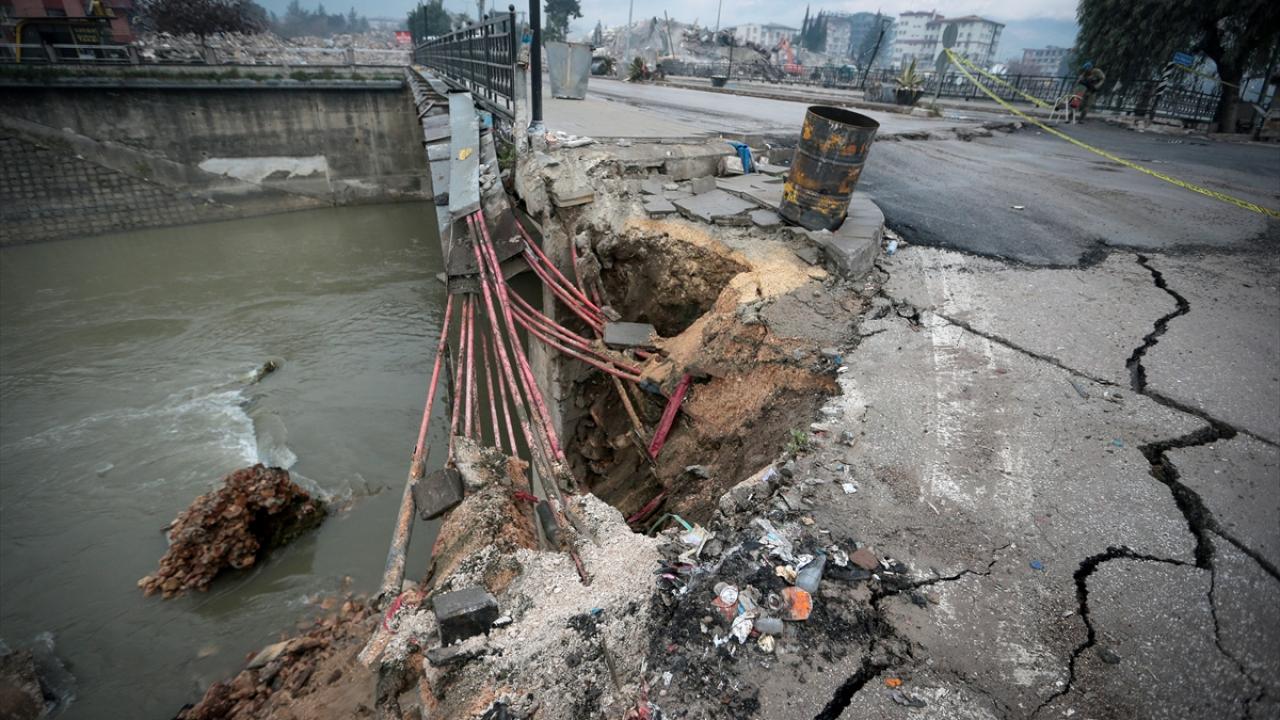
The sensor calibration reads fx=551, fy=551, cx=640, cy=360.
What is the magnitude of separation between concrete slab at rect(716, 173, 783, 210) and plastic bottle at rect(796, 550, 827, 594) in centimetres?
341

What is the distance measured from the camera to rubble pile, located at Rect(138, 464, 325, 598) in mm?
5117

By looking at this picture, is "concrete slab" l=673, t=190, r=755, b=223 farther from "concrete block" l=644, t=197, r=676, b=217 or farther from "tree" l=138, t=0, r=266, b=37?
"tree" l=138, t=0, r=266, b=37

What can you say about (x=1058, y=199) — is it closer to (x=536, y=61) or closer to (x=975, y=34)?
(x=536, y=61)

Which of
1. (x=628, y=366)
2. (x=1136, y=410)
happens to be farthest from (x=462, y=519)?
(x=1136, y=410)

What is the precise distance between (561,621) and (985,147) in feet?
36.1

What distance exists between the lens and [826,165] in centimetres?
409

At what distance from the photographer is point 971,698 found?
1590 millimetres

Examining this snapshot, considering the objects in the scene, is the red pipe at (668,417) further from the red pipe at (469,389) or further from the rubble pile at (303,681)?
the rubble pile at (303,681)

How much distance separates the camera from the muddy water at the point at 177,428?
4863 mm

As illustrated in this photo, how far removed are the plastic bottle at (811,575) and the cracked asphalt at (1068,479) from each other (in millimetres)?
210

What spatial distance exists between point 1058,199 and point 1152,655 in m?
6.14

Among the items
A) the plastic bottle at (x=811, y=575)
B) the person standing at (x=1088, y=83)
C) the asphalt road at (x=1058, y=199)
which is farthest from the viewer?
the person standing at (x=1088, y=83)

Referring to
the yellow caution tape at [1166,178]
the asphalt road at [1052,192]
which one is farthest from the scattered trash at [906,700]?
the yellow caution tape at [1166,178]

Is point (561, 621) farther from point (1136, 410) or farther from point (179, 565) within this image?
point (179, 565)
